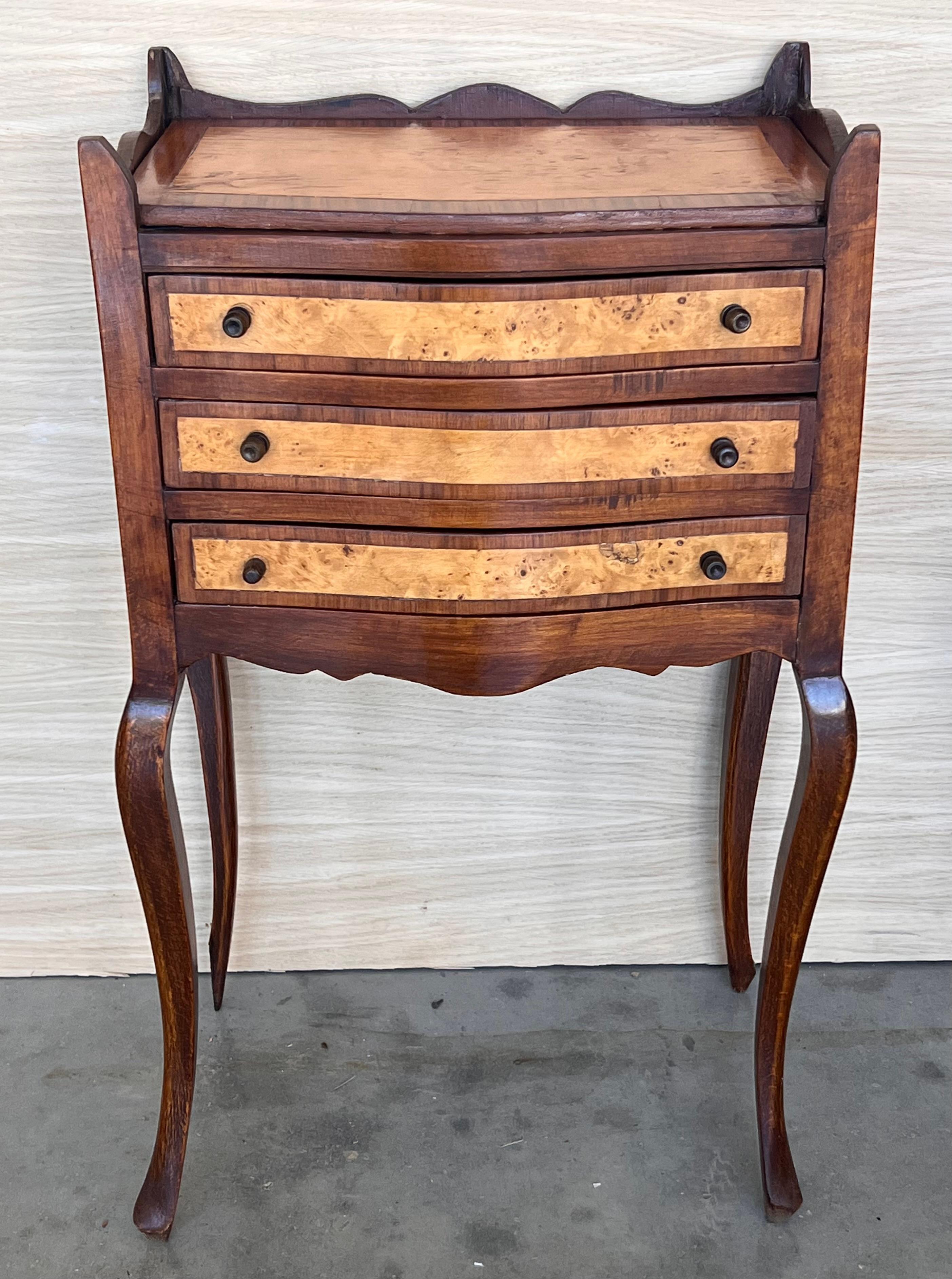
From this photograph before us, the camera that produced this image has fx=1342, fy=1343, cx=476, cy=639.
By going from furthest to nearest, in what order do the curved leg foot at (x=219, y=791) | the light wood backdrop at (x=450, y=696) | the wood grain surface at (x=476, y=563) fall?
1. the curved leg foot at (x=219, y=791)
2. the light wood backdrop at (x=450, y=696)
3. the wood grain surface at (x=476, y=563)

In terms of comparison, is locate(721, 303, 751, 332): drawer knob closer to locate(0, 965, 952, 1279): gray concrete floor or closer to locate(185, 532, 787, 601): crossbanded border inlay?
locate(185, 532, 787, 601): crossbanded border inlay

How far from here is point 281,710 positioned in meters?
1.78

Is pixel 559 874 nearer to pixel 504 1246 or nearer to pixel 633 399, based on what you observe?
pixel 504 1246

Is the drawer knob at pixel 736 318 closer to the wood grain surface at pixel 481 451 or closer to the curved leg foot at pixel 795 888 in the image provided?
the wood grain surface at pixel 481 451

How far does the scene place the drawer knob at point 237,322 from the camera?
3.82ft

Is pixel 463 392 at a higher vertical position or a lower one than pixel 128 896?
higher

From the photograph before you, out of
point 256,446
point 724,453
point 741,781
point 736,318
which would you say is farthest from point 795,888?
point 256,446

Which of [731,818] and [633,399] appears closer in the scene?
[633,399]


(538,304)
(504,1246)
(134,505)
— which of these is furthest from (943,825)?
(134,505)

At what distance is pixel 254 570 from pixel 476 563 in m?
0.21

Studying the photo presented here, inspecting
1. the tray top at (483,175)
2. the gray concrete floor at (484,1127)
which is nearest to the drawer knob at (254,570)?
the tray top at (483,175)

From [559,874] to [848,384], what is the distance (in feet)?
2.98

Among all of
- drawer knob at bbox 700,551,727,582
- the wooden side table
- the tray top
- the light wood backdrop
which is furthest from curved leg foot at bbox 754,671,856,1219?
the tray top

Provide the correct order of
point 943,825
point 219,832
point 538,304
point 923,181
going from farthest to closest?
point 943,825
point 219,832
point 923,181
point 538,304
